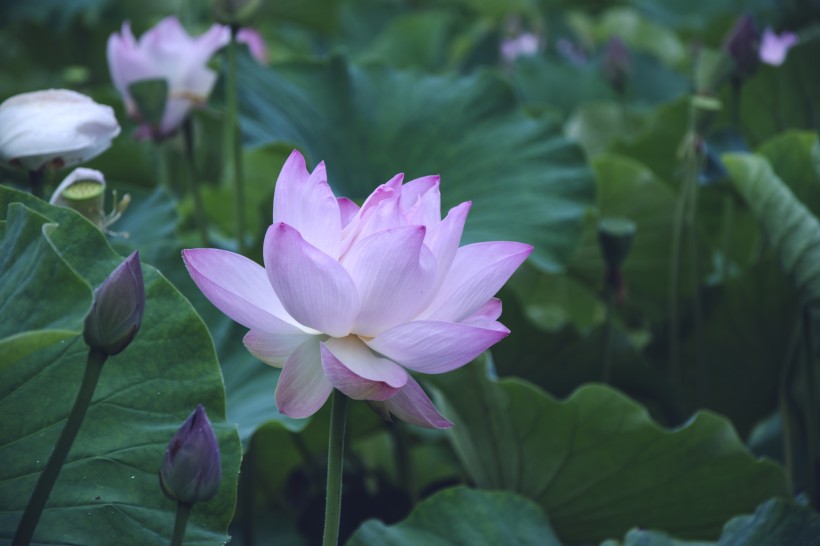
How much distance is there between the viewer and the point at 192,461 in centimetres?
56

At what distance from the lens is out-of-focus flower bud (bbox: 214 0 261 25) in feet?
3.87

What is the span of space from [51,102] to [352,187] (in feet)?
2.10

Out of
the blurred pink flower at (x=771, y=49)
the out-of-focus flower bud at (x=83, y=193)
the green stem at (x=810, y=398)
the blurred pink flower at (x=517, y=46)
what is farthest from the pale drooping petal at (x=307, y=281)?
the blurred pink flower at (x=517, y=46)

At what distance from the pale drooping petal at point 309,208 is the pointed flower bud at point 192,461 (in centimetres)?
13

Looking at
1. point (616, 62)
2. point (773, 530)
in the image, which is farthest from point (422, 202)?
point (616, 62)

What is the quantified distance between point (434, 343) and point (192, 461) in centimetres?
15

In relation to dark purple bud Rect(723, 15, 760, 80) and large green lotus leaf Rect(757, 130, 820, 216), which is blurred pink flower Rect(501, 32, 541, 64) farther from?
large green lotus leaf Rect(757, 130, 820, 216)

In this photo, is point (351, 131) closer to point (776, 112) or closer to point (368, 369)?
point (776, 112)

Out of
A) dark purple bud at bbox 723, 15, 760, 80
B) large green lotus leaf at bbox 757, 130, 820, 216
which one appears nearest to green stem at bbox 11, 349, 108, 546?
large green lotus leaf at bbox 757, 130, 820, 216

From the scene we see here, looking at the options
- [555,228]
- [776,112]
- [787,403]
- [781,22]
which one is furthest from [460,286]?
[781,22]

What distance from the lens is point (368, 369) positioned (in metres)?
0.60

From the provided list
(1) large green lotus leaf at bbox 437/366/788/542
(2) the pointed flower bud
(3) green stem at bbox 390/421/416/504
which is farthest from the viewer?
(3) green stem at bbox 390/421/416/504

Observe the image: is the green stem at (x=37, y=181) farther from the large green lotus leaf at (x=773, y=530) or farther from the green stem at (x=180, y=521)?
the large green lotus leaf at (x=773, y=530)

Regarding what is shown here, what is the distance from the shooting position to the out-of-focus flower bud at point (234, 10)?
118 centimetres
